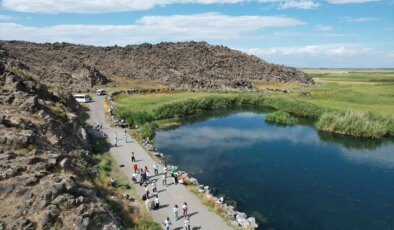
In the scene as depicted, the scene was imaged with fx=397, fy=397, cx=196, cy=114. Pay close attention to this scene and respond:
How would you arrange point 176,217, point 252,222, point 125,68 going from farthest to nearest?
1. point 125,68
2. point 252,222
3. point 176,217

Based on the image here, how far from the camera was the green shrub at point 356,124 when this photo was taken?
74562 mm

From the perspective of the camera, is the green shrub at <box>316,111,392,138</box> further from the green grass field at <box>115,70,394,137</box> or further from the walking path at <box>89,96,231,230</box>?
the walking path at <box>89,96,231,230</box>

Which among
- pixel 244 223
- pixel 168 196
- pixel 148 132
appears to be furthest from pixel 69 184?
pixel 148 132

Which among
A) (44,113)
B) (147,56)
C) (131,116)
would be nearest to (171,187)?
(44,113)

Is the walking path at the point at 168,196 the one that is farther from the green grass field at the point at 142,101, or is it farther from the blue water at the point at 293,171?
the green grass field at the point at 142,101

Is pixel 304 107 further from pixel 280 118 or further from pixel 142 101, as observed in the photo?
pixel 142 101

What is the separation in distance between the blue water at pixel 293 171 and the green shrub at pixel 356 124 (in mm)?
2601

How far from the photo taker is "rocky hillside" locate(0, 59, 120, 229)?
26.7m

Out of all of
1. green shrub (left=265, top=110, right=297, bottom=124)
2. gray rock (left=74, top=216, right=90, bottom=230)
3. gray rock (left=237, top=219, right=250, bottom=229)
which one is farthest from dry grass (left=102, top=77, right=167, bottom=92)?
gray rock (left=74, top=216, right=90, bottom=230)

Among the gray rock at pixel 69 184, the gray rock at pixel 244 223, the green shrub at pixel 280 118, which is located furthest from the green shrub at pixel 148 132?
the gray rock at pixel 69 184

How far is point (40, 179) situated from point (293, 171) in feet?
113

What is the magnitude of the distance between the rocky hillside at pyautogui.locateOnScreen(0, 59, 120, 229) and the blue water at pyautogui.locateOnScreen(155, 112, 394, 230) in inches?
654

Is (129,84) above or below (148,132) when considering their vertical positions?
above

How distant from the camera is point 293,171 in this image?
5384 centimetres
